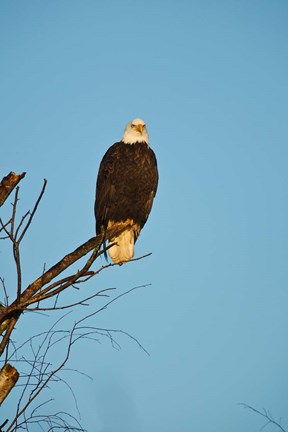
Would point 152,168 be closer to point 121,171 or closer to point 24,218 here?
point 121,171

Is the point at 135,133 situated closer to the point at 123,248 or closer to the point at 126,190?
the point at 126,190

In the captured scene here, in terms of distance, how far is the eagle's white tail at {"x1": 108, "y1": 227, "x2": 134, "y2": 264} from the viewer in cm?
676

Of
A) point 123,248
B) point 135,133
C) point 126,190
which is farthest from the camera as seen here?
point 135,133

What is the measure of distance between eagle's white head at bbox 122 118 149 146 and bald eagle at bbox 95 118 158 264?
44mm

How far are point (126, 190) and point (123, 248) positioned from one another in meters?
0.68

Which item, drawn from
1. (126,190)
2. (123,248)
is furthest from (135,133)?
(123,248)

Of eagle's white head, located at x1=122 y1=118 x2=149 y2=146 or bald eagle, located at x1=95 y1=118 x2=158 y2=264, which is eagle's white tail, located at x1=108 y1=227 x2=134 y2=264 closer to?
bald eagle, located at x1=95 y1=118 x2=158 y2=264

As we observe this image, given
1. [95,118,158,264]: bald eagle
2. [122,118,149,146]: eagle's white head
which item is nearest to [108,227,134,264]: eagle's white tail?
[95,118,158,264]: bald eagle

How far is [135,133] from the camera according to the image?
23.1 feet

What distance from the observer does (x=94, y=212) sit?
6.78m

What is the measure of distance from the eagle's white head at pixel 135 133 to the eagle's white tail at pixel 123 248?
1.01 metres

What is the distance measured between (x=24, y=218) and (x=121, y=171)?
370 centimetres

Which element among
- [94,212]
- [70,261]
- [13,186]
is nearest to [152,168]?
[94,212]

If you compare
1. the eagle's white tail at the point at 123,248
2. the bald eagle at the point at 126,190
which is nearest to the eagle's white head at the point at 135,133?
the bald eagle at the point at 126,190
